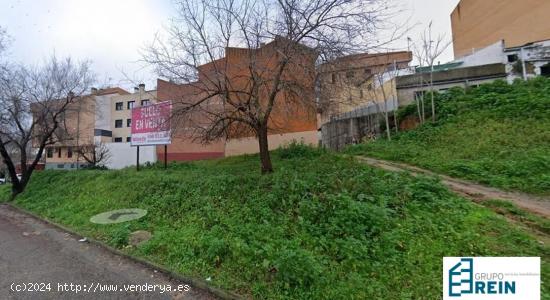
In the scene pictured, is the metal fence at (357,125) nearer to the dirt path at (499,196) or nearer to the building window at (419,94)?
the building window at (419,94)

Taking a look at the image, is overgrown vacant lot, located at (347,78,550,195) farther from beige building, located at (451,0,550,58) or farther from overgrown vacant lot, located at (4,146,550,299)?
beige building, located at (451,0,550,58)

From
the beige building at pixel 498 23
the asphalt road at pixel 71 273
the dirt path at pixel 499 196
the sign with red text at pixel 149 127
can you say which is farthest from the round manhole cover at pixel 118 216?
the beige building at pixel 498 23

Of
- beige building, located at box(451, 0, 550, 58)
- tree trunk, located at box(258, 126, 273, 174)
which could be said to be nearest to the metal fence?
tree trunk, located at box(258, 126, 273, 174)

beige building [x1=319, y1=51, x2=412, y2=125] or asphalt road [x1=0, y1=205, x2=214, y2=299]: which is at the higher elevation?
beige building [x1=319, y1=51, x2=412, y2=125]

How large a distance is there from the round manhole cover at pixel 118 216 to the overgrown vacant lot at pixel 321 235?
10.1 inches

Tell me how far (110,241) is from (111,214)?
7.72 feet

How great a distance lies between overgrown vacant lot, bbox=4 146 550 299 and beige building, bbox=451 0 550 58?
23047 millimetres

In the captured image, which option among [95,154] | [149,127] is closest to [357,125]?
[149,127]

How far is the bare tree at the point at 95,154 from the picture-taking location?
93.4 feet

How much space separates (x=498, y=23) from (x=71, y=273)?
105 ft

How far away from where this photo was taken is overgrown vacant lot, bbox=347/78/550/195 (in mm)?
7109

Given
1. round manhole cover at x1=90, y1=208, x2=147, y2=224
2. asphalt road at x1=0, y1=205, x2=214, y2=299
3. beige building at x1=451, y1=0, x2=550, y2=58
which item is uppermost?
beige building at x1=451, y1=0, x2=550, y2=58

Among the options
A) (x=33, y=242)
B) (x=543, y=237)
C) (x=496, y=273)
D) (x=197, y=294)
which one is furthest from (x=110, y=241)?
(x=543, y=237)

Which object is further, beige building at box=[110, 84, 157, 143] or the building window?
beige building at box=[110, 84, 157, 143]
